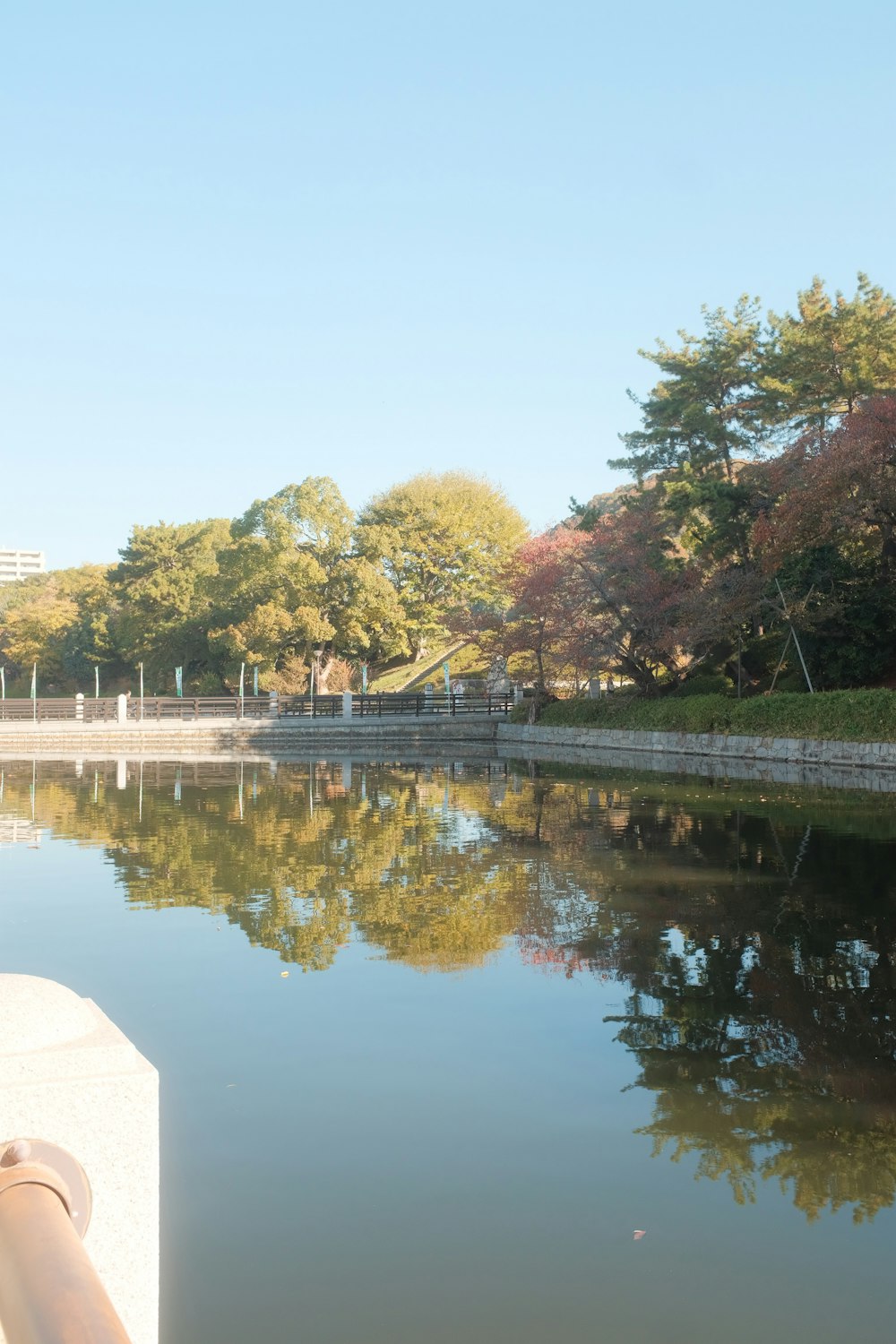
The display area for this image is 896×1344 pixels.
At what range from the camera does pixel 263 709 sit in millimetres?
45438

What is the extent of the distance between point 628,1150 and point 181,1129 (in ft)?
6.09

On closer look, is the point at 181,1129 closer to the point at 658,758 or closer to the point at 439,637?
the point at 658,758

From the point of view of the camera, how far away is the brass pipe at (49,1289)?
127 cm

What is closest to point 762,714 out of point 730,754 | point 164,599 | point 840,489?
point 730,754

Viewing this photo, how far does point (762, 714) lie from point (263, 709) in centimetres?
2345

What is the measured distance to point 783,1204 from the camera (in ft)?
13.7

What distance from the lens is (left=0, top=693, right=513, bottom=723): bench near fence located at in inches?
1613

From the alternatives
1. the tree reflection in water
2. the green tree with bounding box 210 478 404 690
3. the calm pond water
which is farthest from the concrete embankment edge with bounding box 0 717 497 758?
the calm pond water

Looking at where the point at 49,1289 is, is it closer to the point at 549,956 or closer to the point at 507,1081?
the point at 507,1081

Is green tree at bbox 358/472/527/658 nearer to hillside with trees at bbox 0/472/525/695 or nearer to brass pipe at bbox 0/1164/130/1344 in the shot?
hillside with trees at bbox 0/472/525/695

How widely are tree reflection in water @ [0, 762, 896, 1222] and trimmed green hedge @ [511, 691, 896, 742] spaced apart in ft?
18.1

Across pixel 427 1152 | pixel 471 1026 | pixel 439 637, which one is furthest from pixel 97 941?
pixel 439 637

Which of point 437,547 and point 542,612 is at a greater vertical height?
point 437,547

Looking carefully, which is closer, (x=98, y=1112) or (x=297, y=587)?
(x=98, y=1112)
